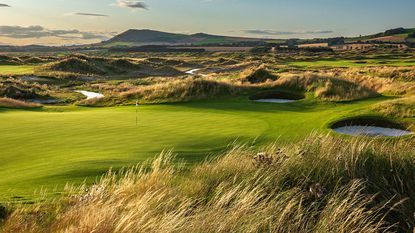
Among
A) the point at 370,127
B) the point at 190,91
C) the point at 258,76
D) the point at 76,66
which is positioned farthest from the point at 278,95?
the point at 76,66

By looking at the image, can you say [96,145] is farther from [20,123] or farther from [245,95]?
[245,95]

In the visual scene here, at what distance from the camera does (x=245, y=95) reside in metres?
30.9

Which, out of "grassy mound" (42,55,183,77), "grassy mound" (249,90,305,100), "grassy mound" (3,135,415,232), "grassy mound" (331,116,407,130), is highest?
"grassy mound" (3,135,415,232)

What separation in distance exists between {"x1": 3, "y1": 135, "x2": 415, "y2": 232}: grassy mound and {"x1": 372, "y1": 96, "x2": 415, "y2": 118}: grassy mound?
37.1 feet

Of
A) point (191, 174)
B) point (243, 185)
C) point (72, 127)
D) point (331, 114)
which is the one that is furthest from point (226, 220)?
point (331, 114)

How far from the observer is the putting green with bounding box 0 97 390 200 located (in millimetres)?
9977

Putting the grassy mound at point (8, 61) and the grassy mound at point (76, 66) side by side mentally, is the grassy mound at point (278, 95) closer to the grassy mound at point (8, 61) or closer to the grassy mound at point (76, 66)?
the grassy mound at point (76, 66)

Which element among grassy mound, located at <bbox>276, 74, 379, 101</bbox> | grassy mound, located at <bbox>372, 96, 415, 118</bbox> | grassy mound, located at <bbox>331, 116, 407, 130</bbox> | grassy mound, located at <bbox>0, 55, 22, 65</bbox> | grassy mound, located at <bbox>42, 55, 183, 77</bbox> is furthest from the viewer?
grassy mound, located at <bbox>0, 55, 22, 65</bbox>

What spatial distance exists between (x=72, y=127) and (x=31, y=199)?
8.73 metres

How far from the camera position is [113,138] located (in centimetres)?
1440

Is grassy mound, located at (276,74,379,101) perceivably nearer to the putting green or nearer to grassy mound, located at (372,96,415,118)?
the putting green

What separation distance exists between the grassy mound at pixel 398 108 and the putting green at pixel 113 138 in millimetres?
1005

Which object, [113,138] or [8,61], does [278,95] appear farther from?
[8,61]

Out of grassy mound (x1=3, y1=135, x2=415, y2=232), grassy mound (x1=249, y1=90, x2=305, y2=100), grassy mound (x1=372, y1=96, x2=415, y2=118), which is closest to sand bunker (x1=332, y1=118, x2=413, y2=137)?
grassy mound (x1=372, y1=96, x2=415, y2=118)
